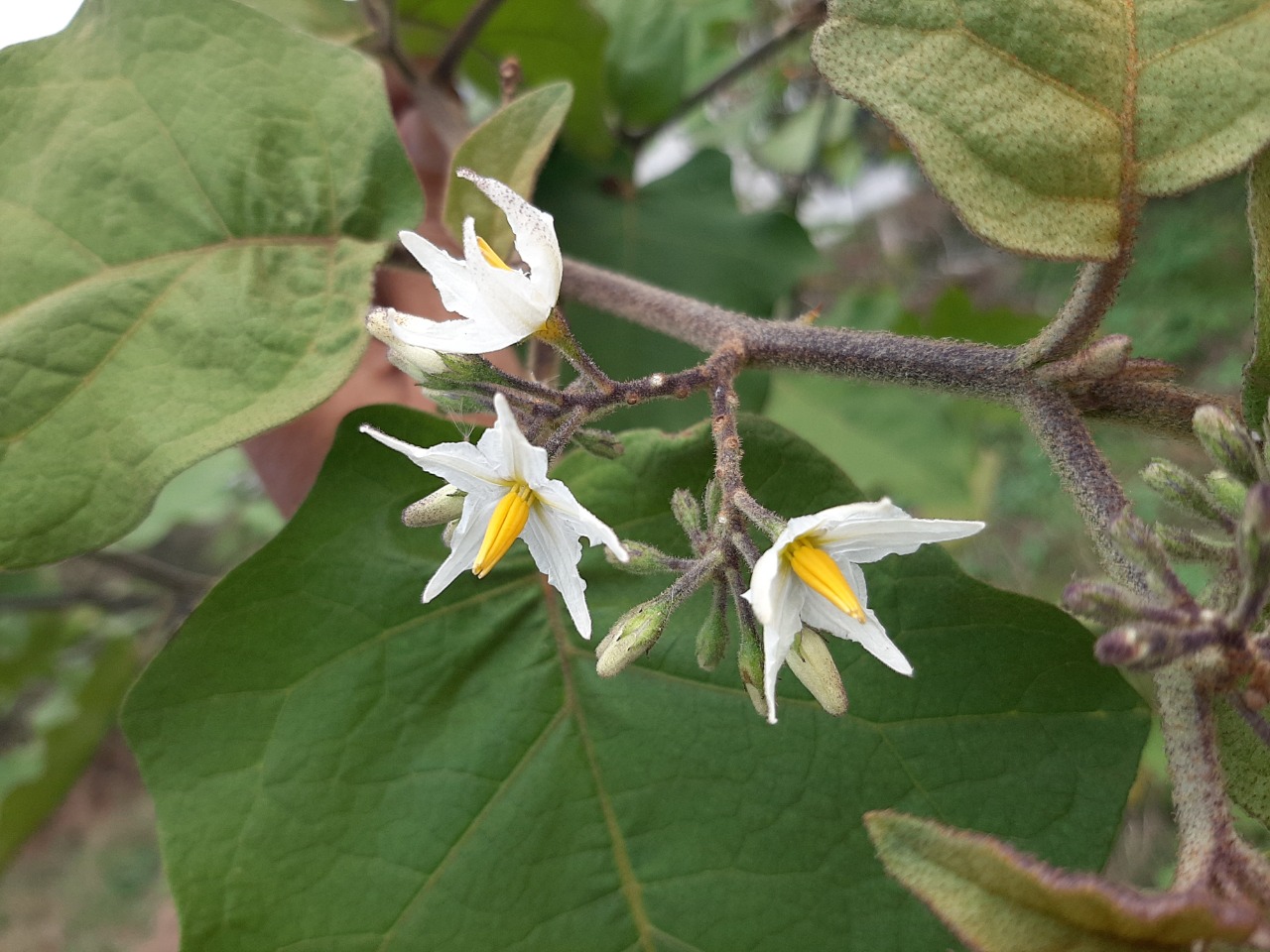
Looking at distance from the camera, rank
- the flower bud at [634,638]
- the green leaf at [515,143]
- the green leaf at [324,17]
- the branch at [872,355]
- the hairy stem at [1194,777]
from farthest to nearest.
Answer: the green leaf at [324,17], the green leaf at [515,143], the branch at [872,355], the flower bud at [634,638], the hairy stem at [1194,777]

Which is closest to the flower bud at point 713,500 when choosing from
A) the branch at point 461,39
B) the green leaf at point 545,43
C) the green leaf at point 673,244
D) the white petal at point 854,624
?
the white petal at point 854,624

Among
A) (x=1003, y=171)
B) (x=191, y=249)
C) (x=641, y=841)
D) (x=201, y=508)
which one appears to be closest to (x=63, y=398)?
(x=191, y=249)

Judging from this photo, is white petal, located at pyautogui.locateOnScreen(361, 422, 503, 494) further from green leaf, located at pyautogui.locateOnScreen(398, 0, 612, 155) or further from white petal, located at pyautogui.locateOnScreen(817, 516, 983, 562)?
green leaf, located at pyautogui.locateOnScreen(398, 0, 612, 155)

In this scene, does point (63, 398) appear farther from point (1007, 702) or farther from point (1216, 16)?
point (1216, 16)

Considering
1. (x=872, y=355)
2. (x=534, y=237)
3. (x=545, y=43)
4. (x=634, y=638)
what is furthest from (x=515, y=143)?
(x=545, y=43)

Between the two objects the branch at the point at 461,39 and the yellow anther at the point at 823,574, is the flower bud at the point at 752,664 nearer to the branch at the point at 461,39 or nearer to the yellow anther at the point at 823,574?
the yellow anther at the point at 823,574

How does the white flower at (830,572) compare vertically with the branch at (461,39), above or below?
below

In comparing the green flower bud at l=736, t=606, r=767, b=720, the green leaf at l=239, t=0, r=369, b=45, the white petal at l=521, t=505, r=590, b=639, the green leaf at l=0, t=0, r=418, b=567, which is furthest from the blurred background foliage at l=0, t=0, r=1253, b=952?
the green leaf at l=0, t=0, r=418, b=567
